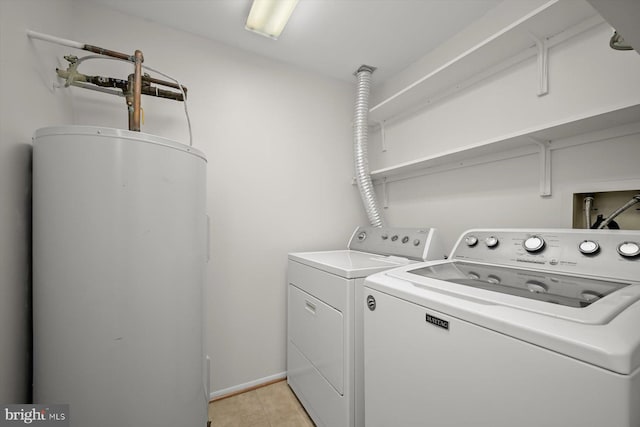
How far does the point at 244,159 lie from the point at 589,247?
1.85 metres

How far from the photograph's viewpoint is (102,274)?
2.86 ft

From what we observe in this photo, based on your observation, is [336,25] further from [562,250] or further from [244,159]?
[562,250]

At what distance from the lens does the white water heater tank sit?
85cm

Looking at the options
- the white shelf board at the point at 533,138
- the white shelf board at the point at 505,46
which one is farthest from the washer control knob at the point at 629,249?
the white shelf board at the point at 505,46

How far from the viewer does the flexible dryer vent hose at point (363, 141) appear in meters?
1.99

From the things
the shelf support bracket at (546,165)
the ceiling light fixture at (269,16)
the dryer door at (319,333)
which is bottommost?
the dryer door at (319,333)

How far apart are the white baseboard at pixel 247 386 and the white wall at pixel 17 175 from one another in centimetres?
97

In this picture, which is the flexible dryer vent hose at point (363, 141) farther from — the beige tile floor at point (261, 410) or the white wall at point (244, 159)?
the beige tile floor at point (261, 410)

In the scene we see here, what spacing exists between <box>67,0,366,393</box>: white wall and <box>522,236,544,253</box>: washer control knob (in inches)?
51.8

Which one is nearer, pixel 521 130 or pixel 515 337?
pixel 515 337

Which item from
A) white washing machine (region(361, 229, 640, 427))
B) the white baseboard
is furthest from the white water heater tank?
white washing machine (region(361, 229, 640, 427))

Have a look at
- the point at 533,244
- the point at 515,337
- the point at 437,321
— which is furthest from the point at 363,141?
the point at 515,337

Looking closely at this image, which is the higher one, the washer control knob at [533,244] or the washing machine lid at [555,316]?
the washer control knob at [533,244]

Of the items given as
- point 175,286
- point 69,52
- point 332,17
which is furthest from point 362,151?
point 69,52
